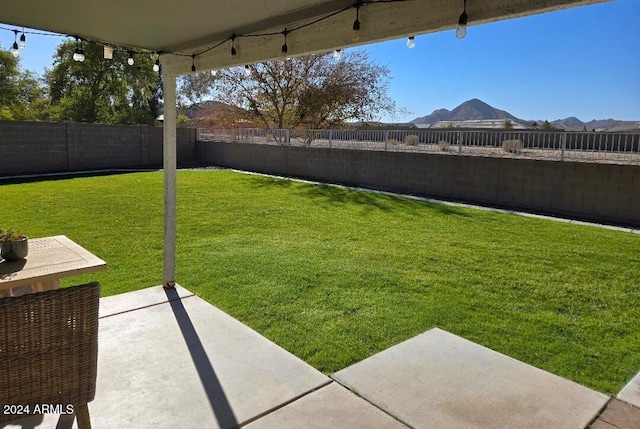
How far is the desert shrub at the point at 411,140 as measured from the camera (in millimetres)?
11500

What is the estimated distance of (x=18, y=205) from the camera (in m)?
8.35

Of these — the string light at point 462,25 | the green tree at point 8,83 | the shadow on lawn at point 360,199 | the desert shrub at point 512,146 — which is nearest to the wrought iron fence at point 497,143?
the desert shrub at point 512,146

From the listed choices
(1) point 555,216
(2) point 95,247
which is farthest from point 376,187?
(2) point 95,247

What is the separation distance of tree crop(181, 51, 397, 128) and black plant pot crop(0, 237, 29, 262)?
17.3 metres

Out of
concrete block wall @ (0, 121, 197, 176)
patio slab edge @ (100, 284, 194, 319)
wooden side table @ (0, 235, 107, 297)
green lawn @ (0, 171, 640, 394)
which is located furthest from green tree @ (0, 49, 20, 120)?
wooden side table @ (0, 235, 107, 297)

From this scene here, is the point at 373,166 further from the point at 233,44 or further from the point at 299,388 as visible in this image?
the point at 299,388

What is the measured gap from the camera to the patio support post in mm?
3787

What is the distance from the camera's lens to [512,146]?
932cm

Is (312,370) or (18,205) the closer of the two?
(312,370)

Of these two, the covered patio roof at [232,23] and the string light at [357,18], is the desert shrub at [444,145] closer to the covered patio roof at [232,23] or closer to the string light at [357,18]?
the covered patio roof at [232,23]

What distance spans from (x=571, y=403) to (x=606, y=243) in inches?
184

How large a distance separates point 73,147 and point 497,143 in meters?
13.4

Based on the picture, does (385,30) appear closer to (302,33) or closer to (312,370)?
(302,33)

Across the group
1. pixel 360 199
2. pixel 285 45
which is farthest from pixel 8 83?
pixel 285 45
